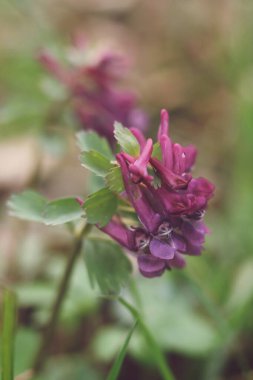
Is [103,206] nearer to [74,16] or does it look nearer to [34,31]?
[34,31]

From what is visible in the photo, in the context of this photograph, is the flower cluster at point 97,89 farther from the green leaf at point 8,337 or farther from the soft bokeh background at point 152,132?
the green leaf at point 8,337

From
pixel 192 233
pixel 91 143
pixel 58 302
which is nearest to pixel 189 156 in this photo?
pixel 192 233

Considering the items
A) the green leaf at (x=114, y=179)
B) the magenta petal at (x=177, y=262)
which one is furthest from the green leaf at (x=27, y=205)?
the magenta petal at (x=177, y=262)

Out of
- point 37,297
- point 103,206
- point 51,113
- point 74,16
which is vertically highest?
point 74,16

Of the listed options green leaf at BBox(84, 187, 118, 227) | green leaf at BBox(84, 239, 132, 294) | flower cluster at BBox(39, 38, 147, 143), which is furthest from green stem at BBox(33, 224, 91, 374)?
flower cluster at BBox(39, 38, 147, 143)

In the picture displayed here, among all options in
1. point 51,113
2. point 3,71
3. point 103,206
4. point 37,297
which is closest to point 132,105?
point 51,113

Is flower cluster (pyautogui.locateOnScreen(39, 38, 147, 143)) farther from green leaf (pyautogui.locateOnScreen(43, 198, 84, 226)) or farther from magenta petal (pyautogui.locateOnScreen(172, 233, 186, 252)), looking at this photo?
magenta petal (pyautogui.locateOnScreen(172, 233, 186, 252))
